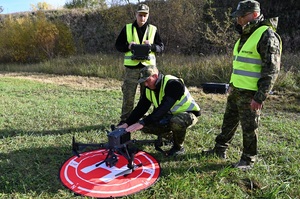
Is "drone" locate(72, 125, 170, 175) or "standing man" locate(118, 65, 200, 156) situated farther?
"standing man" locate(118, 65, 200, 156)

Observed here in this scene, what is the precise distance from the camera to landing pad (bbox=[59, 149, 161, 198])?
3189 millimetres

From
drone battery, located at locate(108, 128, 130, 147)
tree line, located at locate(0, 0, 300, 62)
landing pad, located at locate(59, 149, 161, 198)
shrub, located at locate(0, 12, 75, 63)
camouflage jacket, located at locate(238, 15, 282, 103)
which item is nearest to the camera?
camouflage jacket, located at locate(238, 15, 282, 103)

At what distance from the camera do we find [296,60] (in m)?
10.2

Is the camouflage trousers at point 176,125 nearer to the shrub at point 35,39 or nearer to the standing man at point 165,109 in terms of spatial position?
the standing man at point 165,109

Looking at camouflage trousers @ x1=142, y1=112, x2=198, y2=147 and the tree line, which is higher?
the tree line

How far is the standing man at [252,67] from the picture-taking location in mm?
3117

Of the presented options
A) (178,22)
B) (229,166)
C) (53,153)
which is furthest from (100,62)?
(229,166)

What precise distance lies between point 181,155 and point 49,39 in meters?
18.2

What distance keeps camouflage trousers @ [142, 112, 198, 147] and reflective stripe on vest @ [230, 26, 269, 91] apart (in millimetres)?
856

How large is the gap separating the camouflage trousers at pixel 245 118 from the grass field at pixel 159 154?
0.31 meters

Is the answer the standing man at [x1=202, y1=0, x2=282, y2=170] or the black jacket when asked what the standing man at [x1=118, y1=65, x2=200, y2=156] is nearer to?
the black jacket

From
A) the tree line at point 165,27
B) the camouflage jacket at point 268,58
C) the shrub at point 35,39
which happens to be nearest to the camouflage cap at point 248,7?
the camouflage jacket at point 268,58

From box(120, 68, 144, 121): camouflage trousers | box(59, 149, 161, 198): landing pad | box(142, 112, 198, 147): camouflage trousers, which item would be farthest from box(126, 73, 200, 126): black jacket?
box(120, 68, 144, 121): camouflage trousers

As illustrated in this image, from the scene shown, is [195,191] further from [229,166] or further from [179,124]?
[179,124]
